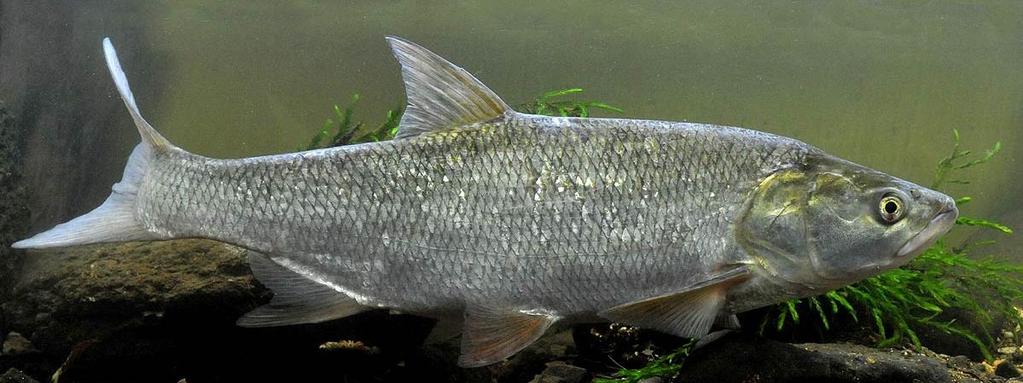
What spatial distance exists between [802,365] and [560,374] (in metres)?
1.06

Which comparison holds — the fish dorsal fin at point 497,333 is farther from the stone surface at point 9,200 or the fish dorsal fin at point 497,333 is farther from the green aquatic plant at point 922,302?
the stone surface at point 9,200

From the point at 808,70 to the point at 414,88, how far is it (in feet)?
41.6

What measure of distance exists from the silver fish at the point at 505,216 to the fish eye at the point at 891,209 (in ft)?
0.18

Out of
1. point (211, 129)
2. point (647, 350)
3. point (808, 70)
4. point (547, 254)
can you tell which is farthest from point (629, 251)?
point (808, 70)

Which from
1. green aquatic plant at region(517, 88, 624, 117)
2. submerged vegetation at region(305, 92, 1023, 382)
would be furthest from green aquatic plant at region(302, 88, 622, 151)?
submerged vegetation at region(305, 92, 1023, 382)

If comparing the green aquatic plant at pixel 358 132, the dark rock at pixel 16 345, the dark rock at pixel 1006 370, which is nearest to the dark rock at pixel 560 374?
the green aquatic plant at pixel 358 132

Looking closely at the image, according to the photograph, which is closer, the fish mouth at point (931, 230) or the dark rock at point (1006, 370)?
the fish mouth at point (931, 230)

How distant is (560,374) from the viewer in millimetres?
2957

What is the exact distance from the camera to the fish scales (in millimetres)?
2064

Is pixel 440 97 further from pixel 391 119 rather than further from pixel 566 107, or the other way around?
pixel 566 107

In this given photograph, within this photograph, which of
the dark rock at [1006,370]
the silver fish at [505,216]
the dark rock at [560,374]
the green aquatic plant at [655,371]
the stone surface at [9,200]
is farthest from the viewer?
the stone surface at [9,200]

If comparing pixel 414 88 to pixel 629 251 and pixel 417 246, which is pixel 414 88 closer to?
pixel 417 246

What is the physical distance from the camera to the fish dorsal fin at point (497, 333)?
2.09 m

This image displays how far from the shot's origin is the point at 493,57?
1241 cm
